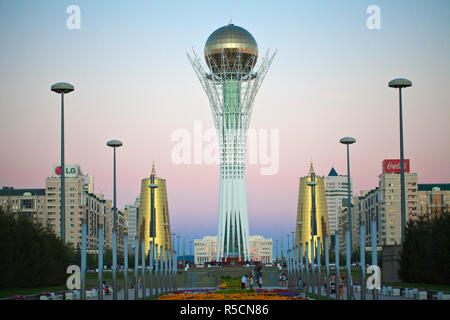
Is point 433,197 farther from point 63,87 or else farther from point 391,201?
point 63,87

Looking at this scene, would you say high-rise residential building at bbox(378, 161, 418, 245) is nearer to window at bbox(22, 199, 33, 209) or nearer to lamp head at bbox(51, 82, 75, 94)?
window at bbox(22, 199, 33, 209)

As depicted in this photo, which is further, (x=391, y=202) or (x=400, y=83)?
(x=391, y=202)

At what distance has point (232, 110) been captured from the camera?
100625mm

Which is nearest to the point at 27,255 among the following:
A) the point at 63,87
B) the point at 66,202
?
the point at 63,87

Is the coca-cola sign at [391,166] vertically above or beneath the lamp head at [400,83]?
above

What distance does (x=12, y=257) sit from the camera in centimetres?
3881

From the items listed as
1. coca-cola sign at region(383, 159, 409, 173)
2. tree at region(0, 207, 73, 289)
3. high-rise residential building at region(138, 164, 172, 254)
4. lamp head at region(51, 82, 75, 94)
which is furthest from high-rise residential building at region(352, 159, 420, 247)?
lamp head at region(51, 82, 75, 94)

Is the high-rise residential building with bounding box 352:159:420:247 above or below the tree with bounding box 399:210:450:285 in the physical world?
above

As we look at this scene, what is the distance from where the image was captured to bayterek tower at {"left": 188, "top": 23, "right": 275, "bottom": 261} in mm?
100000

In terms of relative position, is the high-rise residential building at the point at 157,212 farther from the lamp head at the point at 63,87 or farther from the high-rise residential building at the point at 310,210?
the lamp head at the point at 63,87

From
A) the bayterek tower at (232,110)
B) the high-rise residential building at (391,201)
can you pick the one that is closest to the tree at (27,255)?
the bayterek tower at (232,110)

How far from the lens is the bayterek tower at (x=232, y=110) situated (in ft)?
328
